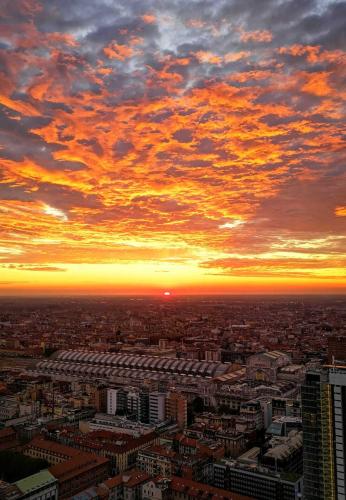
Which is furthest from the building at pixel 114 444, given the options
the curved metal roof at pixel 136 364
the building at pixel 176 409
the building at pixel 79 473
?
the curved metal roof at pixel 136 364

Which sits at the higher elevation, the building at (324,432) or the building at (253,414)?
the building at (324,432)

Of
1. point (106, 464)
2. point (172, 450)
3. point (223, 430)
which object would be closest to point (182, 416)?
point (223, 430)

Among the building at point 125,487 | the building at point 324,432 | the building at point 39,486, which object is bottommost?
the building at point 125,487

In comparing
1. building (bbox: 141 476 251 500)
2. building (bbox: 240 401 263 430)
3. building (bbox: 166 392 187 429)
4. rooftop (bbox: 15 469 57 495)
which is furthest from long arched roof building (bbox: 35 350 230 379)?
rooftop (bbox: 15 469 57 495)

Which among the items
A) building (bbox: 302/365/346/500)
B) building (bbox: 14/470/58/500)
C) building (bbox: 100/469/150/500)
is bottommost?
building (bbox: 100/469/150/500)

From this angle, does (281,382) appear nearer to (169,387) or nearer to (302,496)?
(169,387)

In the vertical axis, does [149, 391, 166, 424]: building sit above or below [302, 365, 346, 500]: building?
below

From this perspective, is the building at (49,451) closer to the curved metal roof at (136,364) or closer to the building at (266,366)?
the curved metal roof at (136,364)

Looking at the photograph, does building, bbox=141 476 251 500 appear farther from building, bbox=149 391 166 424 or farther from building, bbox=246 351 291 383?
building, bbox=246 351 291 383
